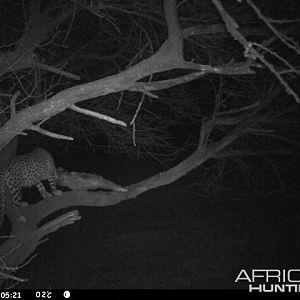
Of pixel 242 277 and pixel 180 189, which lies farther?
pixel 180 189

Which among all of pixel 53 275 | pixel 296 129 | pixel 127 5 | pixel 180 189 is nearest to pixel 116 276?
pixel 53 275

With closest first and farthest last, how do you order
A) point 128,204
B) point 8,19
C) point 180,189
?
1. point 8,19
2. point 128,204
3. point 180,189

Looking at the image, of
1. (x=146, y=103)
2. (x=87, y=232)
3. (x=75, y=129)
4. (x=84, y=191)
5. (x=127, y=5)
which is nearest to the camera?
(x=127, y=5)

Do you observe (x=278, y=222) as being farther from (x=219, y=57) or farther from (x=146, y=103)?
(x=219, y=57)

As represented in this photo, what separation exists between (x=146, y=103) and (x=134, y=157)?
5.08 meters

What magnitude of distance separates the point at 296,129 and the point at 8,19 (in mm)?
4780

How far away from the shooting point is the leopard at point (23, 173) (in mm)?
7090

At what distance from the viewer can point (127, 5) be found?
17.3 ft

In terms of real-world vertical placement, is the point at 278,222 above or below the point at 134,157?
below

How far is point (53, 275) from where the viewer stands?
7.31 m

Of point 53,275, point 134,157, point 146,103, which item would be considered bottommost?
point 53,275

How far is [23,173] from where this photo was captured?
768 centimetres

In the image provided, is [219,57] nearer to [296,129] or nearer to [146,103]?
[296,129]

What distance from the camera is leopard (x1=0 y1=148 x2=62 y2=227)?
7.09 meters
